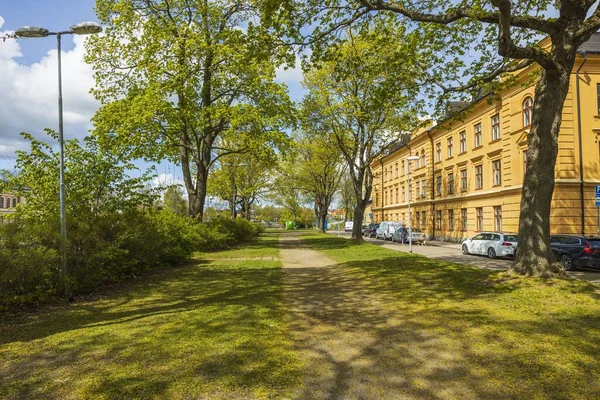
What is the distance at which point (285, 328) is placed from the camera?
20.9 feet

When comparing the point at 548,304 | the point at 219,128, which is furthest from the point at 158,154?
the point at 548,304

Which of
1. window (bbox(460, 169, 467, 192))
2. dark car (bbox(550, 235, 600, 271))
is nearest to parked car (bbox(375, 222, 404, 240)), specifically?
window (bbox(460, 169, 467, 192))

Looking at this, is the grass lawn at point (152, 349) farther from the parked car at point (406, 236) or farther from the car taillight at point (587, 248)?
the parked car at point (406, 236)

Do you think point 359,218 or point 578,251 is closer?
point 578,251

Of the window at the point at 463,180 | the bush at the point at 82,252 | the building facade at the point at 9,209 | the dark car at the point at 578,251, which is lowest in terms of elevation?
the dark car at the point at 578,251

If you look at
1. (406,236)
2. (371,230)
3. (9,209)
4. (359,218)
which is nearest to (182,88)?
(9,209)

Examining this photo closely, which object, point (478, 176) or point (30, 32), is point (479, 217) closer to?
point (478, 176)

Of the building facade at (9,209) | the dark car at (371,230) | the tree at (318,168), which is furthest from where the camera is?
the dark car at (371,230)

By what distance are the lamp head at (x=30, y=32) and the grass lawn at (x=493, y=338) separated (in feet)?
29.0

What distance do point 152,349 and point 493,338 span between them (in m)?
4.46

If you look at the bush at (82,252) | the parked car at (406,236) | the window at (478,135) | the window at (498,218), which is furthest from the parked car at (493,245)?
the bush at (82,252)

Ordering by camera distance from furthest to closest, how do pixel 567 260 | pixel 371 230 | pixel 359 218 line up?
pixel 371 230
pixel 359 218
pixel 567 260

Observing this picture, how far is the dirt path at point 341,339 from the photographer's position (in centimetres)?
413

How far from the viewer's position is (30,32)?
8.70 meters
